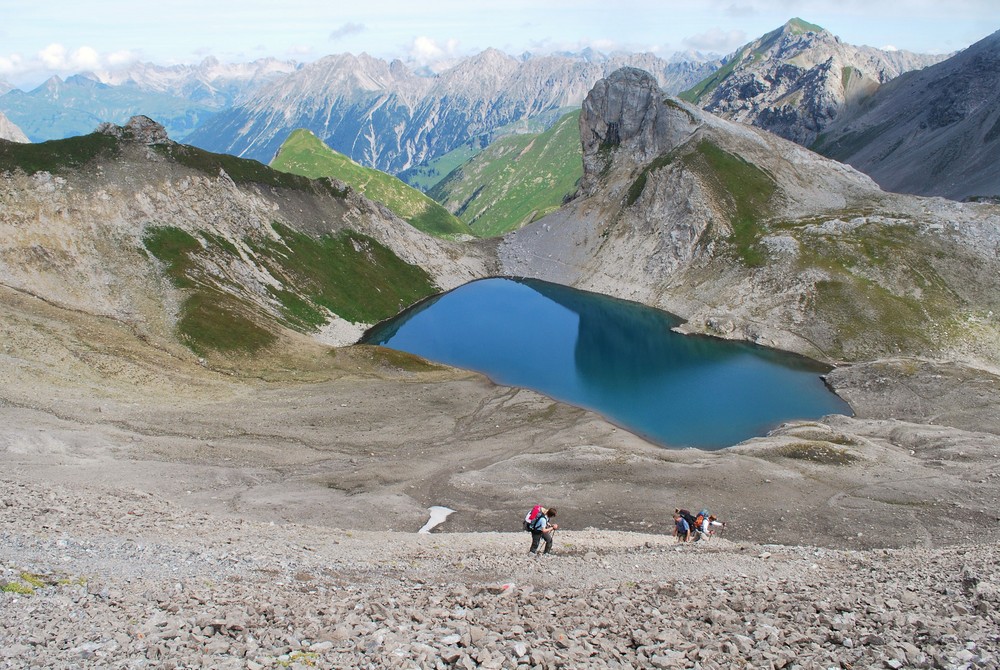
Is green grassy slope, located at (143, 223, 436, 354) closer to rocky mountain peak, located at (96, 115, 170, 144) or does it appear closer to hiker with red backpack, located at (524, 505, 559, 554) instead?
rocky mountain peak, located at (96, 115, 170, 144)

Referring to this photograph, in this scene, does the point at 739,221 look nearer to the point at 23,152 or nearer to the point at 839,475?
the point at 839,475

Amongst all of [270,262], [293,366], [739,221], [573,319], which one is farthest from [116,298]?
[739,221]

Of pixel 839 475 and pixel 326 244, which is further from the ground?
pixel 326 244

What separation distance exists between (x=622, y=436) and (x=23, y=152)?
97.9 meters

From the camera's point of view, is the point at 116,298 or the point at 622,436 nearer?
the point at 622,436

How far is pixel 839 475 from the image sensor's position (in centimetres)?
4969

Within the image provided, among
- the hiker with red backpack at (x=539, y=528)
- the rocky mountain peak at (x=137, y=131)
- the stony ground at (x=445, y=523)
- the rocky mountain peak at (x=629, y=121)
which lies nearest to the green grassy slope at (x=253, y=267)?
the rocky mountain peak at (x=137, y=131)

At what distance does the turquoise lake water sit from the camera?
74.2 meters

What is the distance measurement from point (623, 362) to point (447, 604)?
3135 inches

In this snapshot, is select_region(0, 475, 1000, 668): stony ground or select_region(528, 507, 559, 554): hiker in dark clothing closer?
select_region(0, 475, 1000, 668): stony ground

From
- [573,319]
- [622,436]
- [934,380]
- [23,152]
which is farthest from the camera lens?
[573,319]

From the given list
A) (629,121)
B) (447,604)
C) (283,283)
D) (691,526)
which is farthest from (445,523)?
(629,121)

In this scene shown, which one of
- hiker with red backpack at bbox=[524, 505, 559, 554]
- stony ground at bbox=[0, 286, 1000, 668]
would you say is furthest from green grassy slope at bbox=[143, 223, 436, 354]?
hiker with red backpack at bbox=[524, 505, 559, 554]

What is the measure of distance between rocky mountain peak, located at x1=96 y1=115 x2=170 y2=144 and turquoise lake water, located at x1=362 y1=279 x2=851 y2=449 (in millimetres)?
52611
